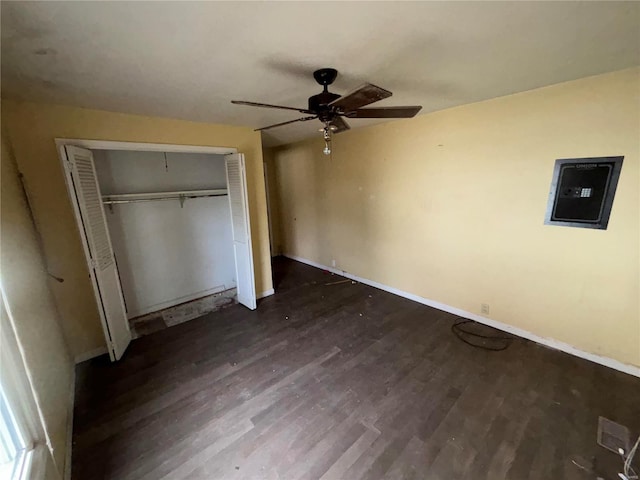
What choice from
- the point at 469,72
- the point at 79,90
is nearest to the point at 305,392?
the point at 469,72

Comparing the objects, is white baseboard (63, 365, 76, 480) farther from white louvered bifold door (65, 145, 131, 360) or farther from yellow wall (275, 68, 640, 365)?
yellow wall (275, 68, 640, 365)

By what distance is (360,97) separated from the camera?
5.07ft

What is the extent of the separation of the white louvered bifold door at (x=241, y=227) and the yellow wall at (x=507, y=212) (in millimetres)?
1623

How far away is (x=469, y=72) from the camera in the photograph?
1.96m

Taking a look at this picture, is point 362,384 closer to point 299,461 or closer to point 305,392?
point 305,392

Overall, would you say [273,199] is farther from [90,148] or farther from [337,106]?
[337,106]

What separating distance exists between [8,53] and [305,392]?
9.13 feet

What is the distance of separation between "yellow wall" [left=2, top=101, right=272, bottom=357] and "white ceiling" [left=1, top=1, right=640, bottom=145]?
185 mm

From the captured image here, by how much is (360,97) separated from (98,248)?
104 inches

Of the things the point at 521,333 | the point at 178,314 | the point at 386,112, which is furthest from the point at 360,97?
the point at 178,314

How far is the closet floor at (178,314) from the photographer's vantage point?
320cm

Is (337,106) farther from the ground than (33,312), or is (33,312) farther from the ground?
(337,106)

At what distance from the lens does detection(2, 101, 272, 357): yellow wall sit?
7.32 ft

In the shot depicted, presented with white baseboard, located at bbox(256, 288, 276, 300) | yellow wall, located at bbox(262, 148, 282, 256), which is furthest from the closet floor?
yellow wall, located at bbox(262, 148, 282, 256)
